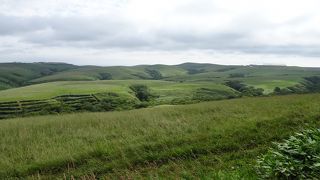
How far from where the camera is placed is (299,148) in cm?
700

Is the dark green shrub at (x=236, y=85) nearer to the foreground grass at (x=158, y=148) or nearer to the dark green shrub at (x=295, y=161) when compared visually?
the foreground grass at (x=158, y=148)

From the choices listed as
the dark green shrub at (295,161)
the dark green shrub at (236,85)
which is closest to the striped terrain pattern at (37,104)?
the dark green shrub at (236,85)

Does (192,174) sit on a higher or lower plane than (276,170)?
lower

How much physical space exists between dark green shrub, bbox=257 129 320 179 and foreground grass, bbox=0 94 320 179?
67cm

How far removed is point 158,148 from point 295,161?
6.10 meters

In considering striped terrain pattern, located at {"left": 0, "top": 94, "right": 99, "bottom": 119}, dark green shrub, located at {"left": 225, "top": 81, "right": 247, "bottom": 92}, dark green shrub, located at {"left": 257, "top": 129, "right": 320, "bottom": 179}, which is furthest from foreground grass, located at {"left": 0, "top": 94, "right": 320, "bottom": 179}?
dark green shrub, located at {"left": 225, "top": 81, "right": 247, "bottom": 92}

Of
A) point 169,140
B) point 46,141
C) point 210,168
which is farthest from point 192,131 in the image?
point 46,141

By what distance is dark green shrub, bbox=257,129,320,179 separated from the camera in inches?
250

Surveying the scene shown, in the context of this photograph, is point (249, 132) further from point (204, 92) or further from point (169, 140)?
point (204, 92)

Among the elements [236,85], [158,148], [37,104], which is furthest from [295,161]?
[236,85]

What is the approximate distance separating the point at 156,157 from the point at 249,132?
378 centimetres

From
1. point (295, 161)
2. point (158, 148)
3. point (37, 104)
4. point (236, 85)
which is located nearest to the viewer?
point (295, 161)

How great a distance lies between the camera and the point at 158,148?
12.1 metres

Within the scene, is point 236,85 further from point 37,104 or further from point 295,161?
point 295,161
